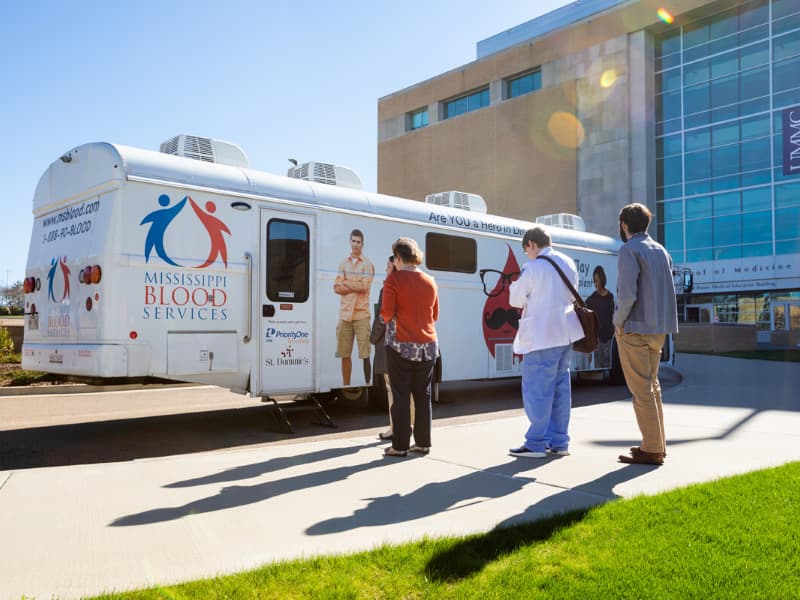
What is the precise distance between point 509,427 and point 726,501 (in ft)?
11.9

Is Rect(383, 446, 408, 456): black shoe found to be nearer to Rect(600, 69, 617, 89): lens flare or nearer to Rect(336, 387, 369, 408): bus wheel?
Rect(336, 387, 369, 408): bus wheel

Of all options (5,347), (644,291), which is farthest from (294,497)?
(5,347)

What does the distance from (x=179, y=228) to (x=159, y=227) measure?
0.71 feet

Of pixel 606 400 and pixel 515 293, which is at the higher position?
pixel 515 293

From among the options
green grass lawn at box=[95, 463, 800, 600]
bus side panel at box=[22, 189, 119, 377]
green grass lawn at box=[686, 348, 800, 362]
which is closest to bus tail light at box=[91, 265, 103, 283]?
bus side panel at box=[22, 189, 119, 377]

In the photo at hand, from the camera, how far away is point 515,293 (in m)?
6.23

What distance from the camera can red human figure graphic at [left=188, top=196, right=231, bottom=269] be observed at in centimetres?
757

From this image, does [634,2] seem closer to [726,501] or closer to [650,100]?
[650,100]

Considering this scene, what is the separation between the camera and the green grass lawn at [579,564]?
10.3ft

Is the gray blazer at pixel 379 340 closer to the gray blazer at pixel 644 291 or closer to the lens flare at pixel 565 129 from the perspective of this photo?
the gray blazer at pixel 644 291

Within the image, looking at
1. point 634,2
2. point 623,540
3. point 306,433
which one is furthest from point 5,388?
point 634,2

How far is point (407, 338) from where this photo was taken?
6.10 meters

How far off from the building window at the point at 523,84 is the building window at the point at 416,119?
7.75 meters

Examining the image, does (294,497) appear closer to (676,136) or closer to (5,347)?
(5,347)
